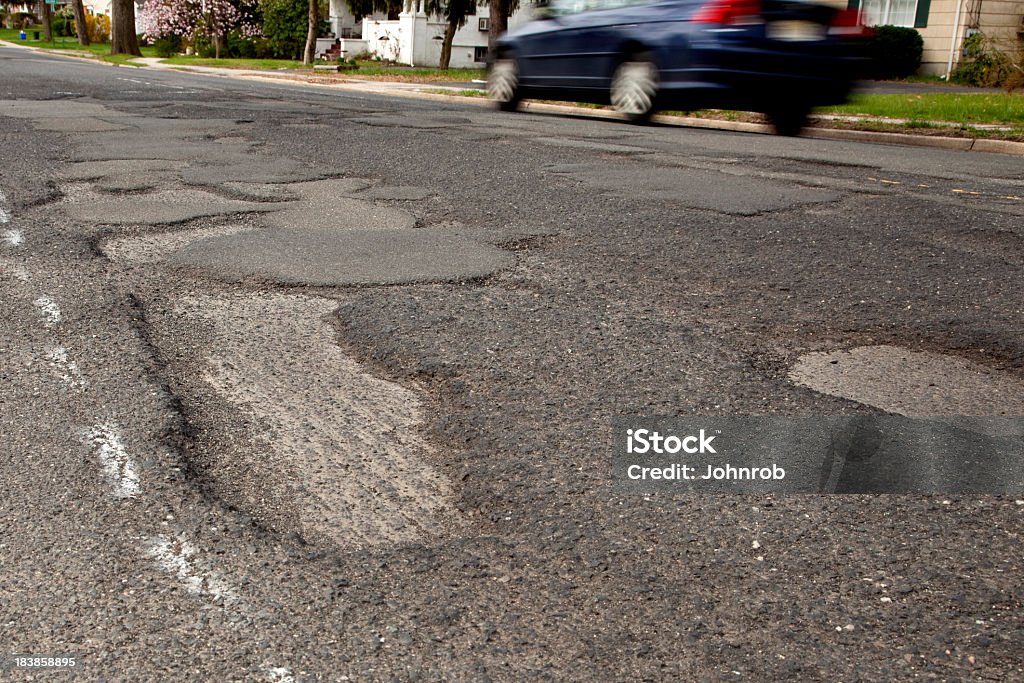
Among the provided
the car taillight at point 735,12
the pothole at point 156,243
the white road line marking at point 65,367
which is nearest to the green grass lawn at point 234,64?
the car taillight at point 735,12

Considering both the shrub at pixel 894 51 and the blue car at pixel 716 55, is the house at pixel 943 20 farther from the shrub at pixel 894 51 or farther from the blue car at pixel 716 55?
the blue car at pixel 716 55

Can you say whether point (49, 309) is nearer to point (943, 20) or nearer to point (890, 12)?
point (943, 20)

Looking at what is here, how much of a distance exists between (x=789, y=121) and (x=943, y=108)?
11.2ft

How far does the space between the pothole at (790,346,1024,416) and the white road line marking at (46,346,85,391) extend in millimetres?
2413

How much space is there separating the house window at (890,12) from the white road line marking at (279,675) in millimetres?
30848

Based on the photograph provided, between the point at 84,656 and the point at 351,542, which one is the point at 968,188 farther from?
the point at 84,656

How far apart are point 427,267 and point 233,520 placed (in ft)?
8.19

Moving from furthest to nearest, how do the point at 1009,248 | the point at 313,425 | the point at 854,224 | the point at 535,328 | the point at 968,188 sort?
the point at 968,188
the point at 854,224
the point at 1009,248
the point at 535,328
the point at 313,425

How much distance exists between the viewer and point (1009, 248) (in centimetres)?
533

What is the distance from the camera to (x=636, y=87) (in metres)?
12.1

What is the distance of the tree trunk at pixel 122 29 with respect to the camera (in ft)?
147

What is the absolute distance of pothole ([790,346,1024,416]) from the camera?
3.29 m

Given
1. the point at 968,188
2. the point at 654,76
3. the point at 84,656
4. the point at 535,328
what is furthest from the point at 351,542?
the point at 654,76

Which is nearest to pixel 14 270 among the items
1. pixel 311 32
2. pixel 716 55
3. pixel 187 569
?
pixel 187 569
